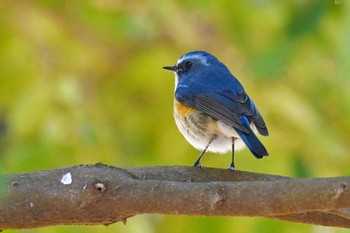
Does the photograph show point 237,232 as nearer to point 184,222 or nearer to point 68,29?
point 184,222

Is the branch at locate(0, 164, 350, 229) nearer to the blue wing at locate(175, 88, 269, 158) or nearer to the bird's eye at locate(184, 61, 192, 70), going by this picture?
the blue wing at locate(175, 88, 269, 158)

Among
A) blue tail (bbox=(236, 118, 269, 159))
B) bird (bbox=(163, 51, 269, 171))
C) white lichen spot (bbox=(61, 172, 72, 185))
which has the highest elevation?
bird (bbox=(163, 51, 269, 171))

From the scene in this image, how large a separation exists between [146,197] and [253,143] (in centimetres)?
103

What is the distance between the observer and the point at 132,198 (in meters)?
3.24

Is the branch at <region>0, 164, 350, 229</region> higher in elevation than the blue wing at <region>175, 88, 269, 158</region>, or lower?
lower

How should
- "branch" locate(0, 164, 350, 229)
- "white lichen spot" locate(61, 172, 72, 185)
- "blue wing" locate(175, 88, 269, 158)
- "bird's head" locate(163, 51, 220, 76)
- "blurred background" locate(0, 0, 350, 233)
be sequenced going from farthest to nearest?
"bird's head" locate(163, 51, 220, 76), "blurred background" locate(0, 0, 350, 233), "blue wing" locate(175, 88, 269, 158), "white lichen spot" locate(61, 172, 72, 185), "branch" locate(0, 164, 350, 229)

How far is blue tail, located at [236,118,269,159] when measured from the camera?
158 inches

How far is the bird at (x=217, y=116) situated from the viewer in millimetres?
4441

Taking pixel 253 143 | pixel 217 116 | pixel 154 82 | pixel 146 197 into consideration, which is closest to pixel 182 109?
pixel 217 116

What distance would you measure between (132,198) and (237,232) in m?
1.84

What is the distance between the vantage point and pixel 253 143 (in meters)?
4.13

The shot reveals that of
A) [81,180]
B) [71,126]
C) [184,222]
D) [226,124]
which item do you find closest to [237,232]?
[184,222]

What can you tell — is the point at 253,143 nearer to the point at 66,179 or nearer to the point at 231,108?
the point at 231,108

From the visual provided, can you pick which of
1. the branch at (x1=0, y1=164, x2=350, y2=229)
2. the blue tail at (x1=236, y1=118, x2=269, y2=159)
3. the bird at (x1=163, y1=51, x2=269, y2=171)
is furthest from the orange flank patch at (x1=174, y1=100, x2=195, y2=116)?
the branch at (x1=0, y1=164, x2=350, y2=229)
